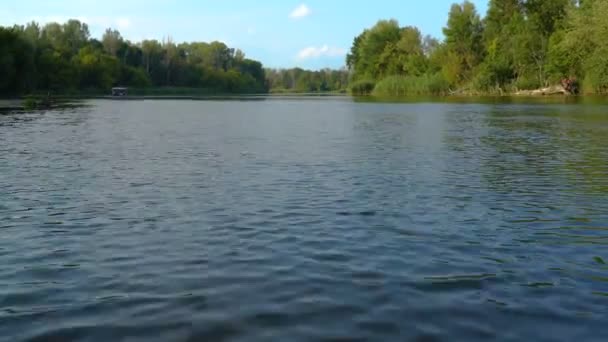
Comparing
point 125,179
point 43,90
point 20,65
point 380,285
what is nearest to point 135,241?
point 380,285

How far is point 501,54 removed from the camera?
117812mm

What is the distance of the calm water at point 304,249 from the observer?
7.55m

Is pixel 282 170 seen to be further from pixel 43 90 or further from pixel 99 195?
Answer: pixel 43 90

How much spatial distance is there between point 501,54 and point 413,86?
2322 cm

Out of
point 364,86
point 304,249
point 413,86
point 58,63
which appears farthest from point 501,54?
point 304,249

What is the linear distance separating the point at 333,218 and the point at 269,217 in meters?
1.49

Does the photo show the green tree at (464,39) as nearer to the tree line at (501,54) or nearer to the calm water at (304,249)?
the tree line at (501,54)

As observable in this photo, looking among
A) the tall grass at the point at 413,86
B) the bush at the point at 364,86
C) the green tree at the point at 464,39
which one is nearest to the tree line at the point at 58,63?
the bush at the point at 364,86

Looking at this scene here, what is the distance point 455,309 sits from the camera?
26.2 ft

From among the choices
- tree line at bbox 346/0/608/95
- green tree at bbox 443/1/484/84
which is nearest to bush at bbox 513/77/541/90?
tree line at bbox 346/0/608/95

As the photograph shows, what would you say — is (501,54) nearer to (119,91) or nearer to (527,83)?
(527,83)

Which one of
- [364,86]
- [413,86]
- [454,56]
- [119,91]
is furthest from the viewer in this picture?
[364,86]

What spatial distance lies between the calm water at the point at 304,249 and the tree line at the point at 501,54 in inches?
2881

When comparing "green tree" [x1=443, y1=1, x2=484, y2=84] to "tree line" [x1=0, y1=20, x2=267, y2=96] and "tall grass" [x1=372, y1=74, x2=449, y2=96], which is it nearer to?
"tall grass" [x1=372, y1=74, x2=449, y2=96]
